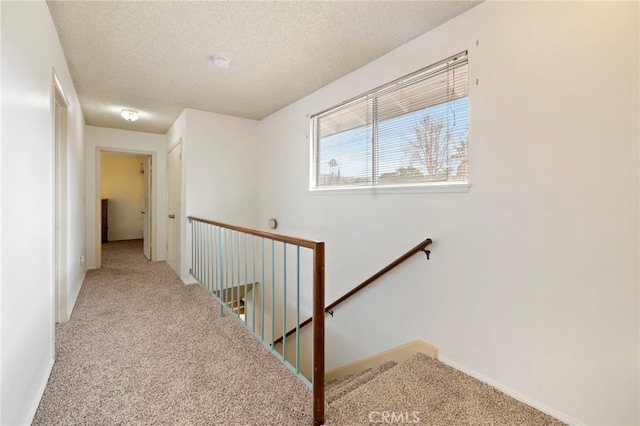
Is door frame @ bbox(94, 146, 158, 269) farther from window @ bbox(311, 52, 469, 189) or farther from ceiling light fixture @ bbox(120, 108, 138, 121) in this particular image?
window @ bbox(311, 52, 469, 189)

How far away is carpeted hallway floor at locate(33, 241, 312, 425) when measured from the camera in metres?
1.45

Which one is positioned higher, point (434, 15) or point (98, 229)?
point (434, 15)

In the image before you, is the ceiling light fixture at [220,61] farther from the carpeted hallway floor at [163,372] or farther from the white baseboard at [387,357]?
the white baseboard at [387,357]

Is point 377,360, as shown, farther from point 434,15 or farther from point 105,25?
point 105,25

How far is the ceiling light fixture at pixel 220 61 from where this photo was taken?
238cm

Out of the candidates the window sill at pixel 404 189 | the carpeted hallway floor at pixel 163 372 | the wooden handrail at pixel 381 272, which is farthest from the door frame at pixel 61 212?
the window sill at pixel 404 189

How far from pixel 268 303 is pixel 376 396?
284 centimetres

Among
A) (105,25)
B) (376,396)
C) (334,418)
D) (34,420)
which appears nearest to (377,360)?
(376,396)

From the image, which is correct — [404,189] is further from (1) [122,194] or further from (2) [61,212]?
(1) [122,194]

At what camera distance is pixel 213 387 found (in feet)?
5.45

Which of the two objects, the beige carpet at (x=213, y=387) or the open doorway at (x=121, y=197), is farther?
the open doorway at (x=121, y=197)

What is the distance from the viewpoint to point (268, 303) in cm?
420

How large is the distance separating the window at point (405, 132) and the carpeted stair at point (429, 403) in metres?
1.27

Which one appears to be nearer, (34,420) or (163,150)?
(34,420)
